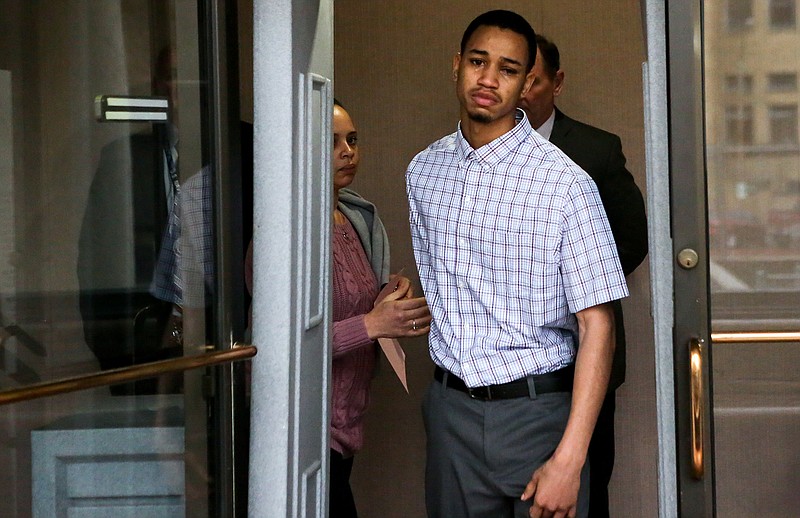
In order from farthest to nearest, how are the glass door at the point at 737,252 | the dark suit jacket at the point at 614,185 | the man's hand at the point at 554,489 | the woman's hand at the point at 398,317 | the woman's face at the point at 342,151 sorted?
the dark suit jacket at the point at 614,185 < the woman's face at the point at 342,151 < the woman's hand at the point at 398,317 < the man's hand at the point at 554,489 < the glass door at the point at 737,252

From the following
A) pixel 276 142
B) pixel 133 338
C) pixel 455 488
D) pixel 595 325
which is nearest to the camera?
pixel 133 338

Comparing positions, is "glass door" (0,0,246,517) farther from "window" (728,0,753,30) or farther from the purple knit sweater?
"window" (728,0,753,30)

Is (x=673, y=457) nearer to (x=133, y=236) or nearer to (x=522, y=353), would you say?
(x=522, y=353)

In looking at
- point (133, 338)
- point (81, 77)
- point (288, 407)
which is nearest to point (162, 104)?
point (81, 77)

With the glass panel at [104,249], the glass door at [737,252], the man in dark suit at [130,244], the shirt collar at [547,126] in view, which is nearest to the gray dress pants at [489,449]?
the glass door at [737,252]

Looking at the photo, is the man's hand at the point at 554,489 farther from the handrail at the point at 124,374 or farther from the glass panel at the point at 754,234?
the handrail at the point at 124,374

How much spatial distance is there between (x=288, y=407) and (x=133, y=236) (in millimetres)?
444

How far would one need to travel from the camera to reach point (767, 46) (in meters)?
1.98

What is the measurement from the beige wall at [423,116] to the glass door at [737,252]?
177 centimetres

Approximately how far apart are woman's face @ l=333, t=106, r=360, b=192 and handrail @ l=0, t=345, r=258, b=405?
0.75 m

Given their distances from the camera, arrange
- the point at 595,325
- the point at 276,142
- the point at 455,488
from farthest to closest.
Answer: the point at 455,488, the point at 595,325, the point at 276,142

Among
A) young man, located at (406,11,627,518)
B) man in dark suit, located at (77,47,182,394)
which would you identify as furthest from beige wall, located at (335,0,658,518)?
man in dark suit, located at (77,47,182,394)

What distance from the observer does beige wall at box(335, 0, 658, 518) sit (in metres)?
3.82

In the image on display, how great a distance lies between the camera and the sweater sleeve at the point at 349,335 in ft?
8.64
